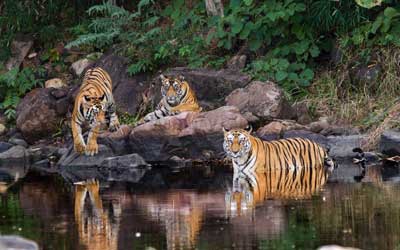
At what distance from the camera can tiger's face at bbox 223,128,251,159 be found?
14.6m

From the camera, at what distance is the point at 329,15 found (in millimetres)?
18438

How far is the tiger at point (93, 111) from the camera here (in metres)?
17.0

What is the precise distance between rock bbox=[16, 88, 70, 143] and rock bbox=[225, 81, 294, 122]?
3375 mm

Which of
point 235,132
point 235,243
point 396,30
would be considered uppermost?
point 396,30

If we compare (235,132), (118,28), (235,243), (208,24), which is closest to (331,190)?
(235,132)

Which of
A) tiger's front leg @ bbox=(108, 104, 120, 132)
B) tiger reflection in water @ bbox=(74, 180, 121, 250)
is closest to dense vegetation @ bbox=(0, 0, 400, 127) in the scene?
tiger's front leg @ bbox=(108, 104, 120, 132)

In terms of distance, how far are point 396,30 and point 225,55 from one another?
334 cm

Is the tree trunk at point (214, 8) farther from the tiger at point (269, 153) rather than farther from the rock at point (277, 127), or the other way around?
the tiger at point (269, 153)

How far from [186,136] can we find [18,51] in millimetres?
6669

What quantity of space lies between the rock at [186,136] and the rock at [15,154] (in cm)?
215

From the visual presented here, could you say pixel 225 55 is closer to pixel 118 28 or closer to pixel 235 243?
pixel 118 28

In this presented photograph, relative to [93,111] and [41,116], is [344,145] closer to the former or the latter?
[93,111]

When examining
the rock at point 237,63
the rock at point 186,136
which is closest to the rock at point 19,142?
the rock at point 186,136

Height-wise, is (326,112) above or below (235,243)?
above
